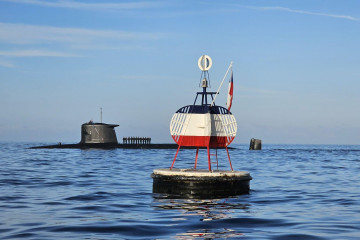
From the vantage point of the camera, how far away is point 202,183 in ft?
72.8

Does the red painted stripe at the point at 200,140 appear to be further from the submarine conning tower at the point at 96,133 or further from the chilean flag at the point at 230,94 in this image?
the submarine conning tower at the point at 96,133

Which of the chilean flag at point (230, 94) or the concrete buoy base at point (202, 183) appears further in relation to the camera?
the chilean flag at point (230, 94)

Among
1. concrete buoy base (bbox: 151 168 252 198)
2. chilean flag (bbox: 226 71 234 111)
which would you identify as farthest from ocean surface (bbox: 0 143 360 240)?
chilean flag (bbox: 226 71 234 111)

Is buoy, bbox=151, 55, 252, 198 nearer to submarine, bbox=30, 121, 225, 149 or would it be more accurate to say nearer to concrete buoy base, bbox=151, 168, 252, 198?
concrete buoy base, bbox=151, 168, 252, 198

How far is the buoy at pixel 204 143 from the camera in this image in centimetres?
2222

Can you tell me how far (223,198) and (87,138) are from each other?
79953 mm

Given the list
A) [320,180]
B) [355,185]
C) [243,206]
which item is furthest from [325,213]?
[320,180]

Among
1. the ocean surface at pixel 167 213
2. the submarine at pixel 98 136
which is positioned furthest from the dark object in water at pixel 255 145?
the ocean surface at pixel 167 213

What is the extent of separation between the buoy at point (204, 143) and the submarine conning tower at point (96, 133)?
7719 centimetres

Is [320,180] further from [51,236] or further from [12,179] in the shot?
[51,236]

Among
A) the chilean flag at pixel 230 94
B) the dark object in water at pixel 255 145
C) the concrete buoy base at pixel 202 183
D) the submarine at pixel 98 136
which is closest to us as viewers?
the concrete buoy base at pixel 202 183

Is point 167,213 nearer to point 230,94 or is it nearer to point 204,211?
point 204,211

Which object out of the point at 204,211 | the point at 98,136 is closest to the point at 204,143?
the point at 204,211

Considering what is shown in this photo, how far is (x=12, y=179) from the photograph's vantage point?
32.6m
